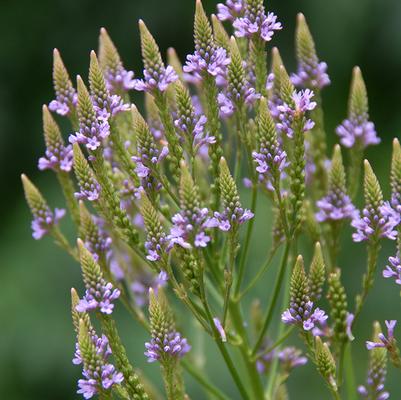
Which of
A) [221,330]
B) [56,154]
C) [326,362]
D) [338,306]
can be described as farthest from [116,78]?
[326,362]

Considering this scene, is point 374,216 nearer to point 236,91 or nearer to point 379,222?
point 379,222

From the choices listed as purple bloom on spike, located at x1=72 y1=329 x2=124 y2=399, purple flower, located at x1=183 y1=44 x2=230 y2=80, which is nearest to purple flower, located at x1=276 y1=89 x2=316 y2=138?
purple flower, located at x1=183 y1=44 x2=230 y2=80

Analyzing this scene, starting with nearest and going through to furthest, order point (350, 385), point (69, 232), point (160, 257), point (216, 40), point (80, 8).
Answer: point (160, 257)
point (216, 40)
point (350, 385)
point (69, 232)
point (80, 8)

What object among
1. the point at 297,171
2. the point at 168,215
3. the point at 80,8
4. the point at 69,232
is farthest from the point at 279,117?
the point at 80,8

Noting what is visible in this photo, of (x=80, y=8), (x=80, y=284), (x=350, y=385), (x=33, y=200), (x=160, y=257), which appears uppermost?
(x=80, y=8)

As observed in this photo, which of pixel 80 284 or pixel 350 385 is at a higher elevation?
pixel 80 284

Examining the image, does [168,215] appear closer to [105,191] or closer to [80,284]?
[105,191]

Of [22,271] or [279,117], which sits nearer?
[279,117]
